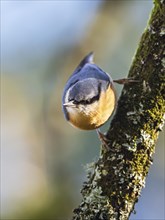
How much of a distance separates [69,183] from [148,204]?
1.16m

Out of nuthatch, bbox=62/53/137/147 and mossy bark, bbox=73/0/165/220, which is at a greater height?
nuthatch, bbox=62/53/137/147

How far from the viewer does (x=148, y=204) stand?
18.1 feet

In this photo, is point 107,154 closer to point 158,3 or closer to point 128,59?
point 158,3

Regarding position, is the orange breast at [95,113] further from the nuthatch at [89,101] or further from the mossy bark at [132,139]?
the mossy bark at [132,139]

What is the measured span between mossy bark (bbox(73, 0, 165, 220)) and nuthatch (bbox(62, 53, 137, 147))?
35cm

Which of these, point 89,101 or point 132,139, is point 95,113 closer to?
point 89,101

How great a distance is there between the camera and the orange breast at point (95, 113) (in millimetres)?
2676

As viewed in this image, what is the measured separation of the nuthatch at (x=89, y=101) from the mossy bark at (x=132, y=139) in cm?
35

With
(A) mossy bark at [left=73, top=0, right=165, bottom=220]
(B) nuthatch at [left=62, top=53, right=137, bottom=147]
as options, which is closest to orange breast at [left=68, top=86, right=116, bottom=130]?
(B) nuthatch at [left=62, top=53, right=137, bottom=147]

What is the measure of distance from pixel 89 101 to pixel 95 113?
9cm

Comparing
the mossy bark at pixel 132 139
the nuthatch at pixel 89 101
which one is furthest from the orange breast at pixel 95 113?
the mossy bark at pixel 132 139

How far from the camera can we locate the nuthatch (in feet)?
8.55

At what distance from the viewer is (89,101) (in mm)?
2646

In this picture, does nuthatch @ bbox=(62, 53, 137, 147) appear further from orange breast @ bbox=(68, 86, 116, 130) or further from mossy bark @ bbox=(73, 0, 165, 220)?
mossy bark @ bbox=(73, 0, 165, 220)
